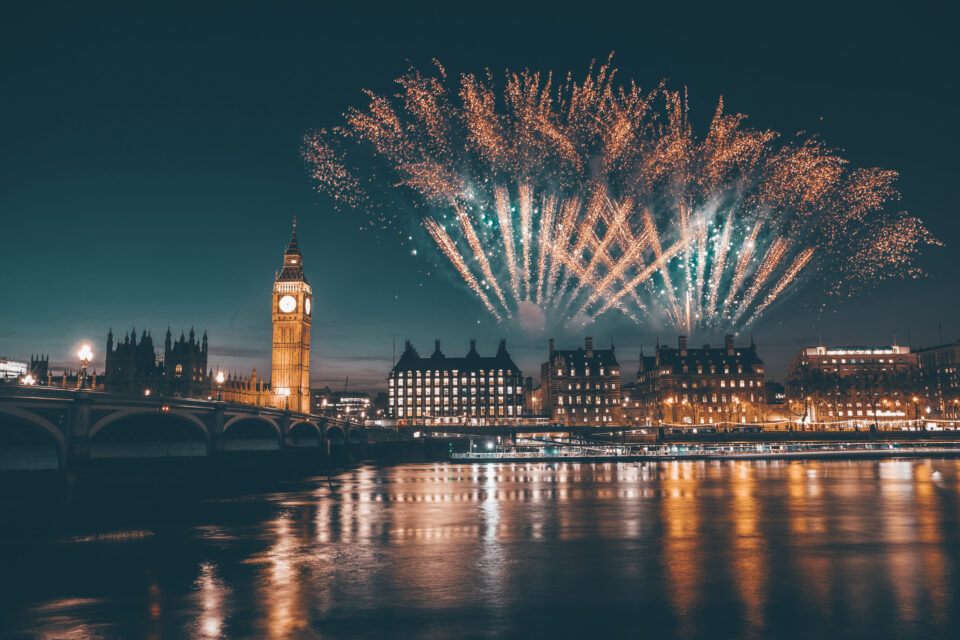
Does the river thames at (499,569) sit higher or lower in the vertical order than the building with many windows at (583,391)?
lower

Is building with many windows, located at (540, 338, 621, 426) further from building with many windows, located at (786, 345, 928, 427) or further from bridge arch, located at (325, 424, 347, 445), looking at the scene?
bridge arch, located at (325, 424, 347, 445)

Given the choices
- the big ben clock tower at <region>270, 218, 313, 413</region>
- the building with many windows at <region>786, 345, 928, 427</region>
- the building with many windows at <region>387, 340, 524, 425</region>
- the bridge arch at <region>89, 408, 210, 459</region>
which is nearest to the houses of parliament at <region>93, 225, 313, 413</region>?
the big ben clock tower at <region>270, 218, 313, 413</region>

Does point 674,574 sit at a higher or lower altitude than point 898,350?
lower

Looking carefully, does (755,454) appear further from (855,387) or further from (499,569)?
(499,569)

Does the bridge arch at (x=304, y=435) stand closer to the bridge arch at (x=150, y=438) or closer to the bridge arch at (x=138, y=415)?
the bridge arch at (x=150, y=438)

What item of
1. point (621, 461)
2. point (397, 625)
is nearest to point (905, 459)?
point (621, 461)

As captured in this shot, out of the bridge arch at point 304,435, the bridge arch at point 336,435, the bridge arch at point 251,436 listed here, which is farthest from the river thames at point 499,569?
the bridge arch at point 336,435

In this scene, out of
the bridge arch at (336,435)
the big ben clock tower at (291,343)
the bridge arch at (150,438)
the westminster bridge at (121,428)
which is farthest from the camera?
the big ben clock tower at (291,343)

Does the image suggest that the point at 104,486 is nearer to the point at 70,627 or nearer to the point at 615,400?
the point at 70,627
